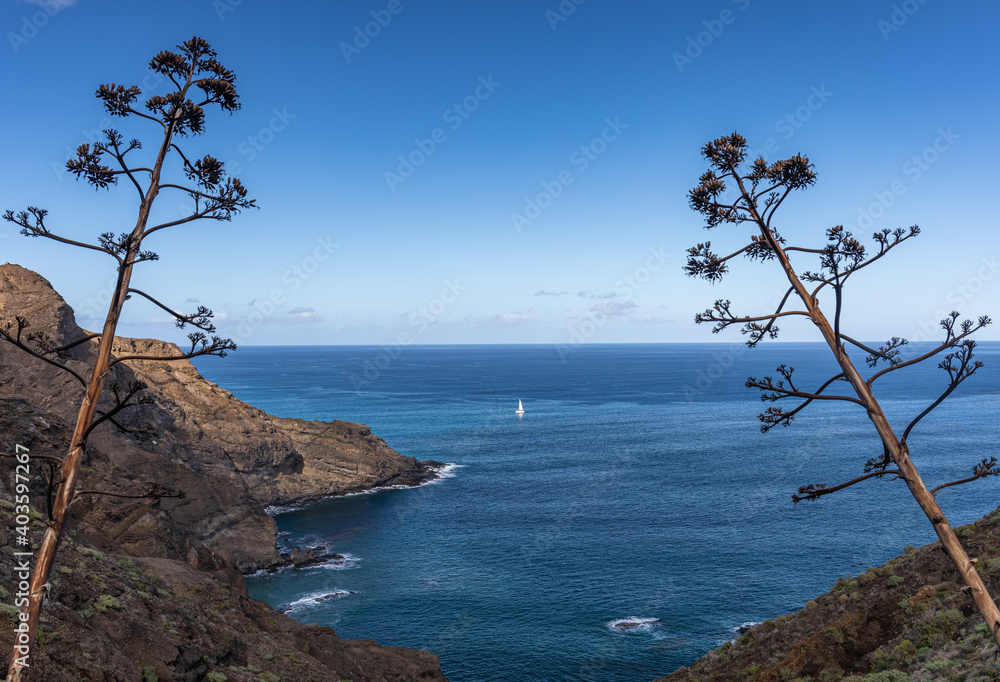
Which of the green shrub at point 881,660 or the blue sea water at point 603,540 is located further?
the blue sea water at point 603,540

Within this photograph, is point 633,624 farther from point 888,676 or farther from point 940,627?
point 888,676

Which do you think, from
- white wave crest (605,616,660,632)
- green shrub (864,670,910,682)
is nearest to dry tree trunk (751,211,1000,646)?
green shrub (864,670,910,682)

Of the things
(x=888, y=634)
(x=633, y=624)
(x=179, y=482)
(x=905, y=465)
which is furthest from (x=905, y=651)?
(x=179, y=482)

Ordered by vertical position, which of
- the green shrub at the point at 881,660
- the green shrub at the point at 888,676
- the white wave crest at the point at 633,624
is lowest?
the white wave crest at the point at 633,624

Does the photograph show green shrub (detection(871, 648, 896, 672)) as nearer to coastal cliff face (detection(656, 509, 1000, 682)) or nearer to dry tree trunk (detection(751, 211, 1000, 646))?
coastal cliff face (detection(656, 509, 1000, 682))

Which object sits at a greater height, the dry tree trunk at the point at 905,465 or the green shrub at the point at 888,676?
the dry tree trunk at the point at 905,465

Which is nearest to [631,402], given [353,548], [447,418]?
[447,418]

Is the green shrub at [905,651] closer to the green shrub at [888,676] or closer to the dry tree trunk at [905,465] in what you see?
the green shrub at [888,676]

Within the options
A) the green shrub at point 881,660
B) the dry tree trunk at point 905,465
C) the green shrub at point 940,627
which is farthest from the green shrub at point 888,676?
the dry tree trunk at point 905,465
